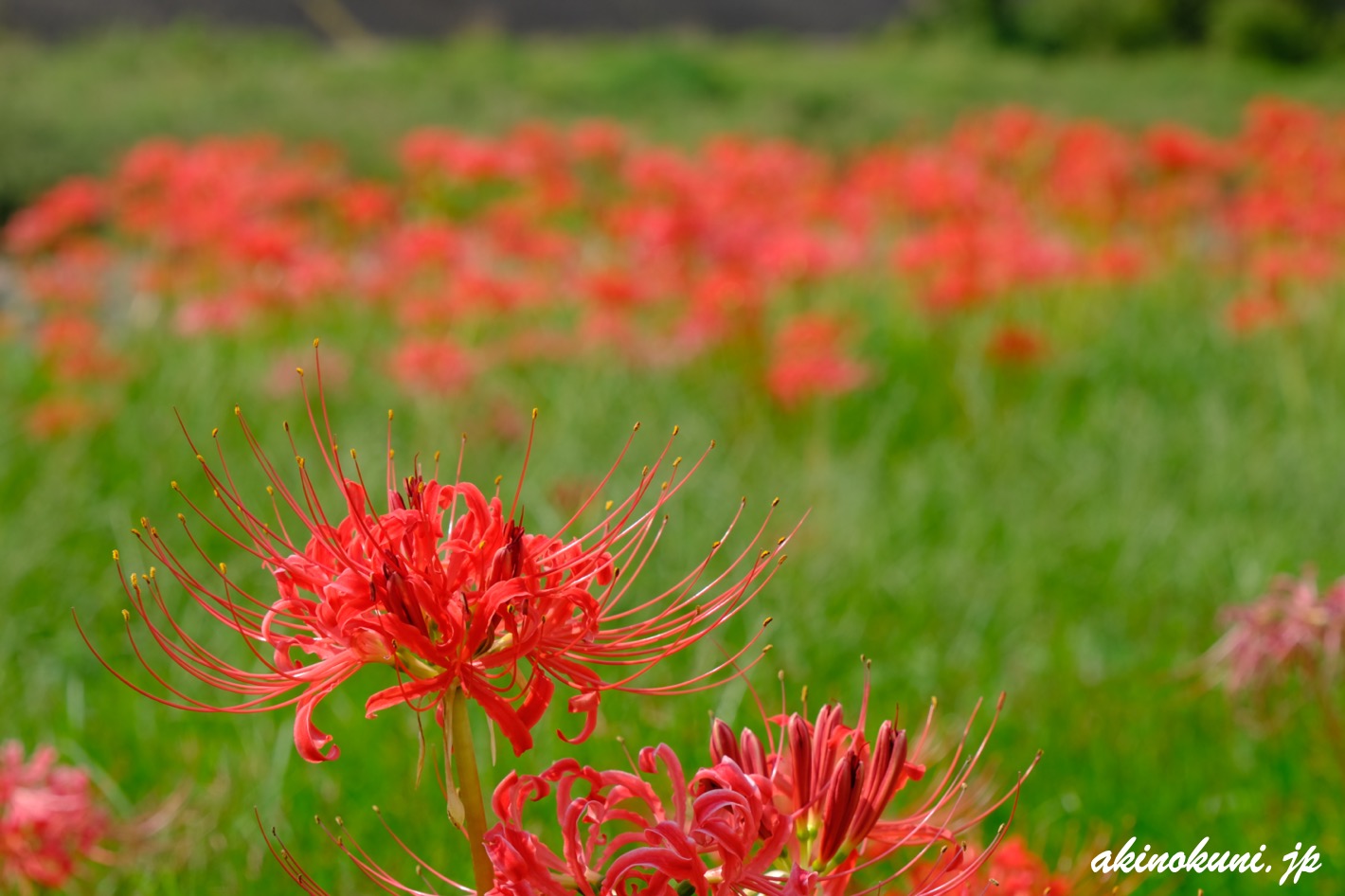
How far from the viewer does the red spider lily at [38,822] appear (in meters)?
1.59

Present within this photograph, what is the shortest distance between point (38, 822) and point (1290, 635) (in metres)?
1.48

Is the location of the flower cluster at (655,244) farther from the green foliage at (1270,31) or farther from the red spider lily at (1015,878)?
the green foliage at (1270,31)

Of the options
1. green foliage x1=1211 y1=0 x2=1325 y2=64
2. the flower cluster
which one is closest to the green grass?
green foliage x1=1211 y1=0 x2=1325 y2=64

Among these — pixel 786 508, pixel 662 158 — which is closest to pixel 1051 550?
pixel 786 508

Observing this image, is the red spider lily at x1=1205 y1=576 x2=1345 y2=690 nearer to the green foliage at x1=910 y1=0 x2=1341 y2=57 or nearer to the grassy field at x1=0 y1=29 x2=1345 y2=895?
the grassy field at x1=0 y1=29 x2=1345 y2=895

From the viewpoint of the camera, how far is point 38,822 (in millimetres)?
1593

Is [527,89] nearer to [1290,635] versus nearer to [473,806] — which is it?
[1290,635]

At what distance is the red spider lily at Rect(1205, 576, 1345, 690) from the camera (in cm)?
165

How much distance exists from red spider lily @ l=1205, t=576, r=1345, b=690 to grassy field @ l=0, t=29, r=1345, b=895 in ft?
0.84

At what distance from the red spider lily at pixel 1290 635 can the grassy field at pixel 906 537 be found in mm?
257

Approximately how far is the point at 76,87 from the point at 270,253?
732cm

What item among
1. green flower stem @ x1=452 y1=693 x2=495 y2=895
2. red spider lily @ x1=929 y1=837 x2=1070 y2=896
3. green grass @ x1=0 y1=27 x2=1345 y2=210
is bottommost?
green grass @ x1=0 y1=27 x2=1345 y2=210

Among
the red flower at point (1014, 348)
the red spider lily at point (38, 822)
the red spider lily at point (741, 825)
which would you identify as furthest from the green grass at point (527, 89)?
the red spider lily at point (741, 825)

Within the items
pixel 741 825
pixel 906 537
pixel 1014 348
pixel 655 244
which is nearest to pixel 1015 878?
pixel 741 825
